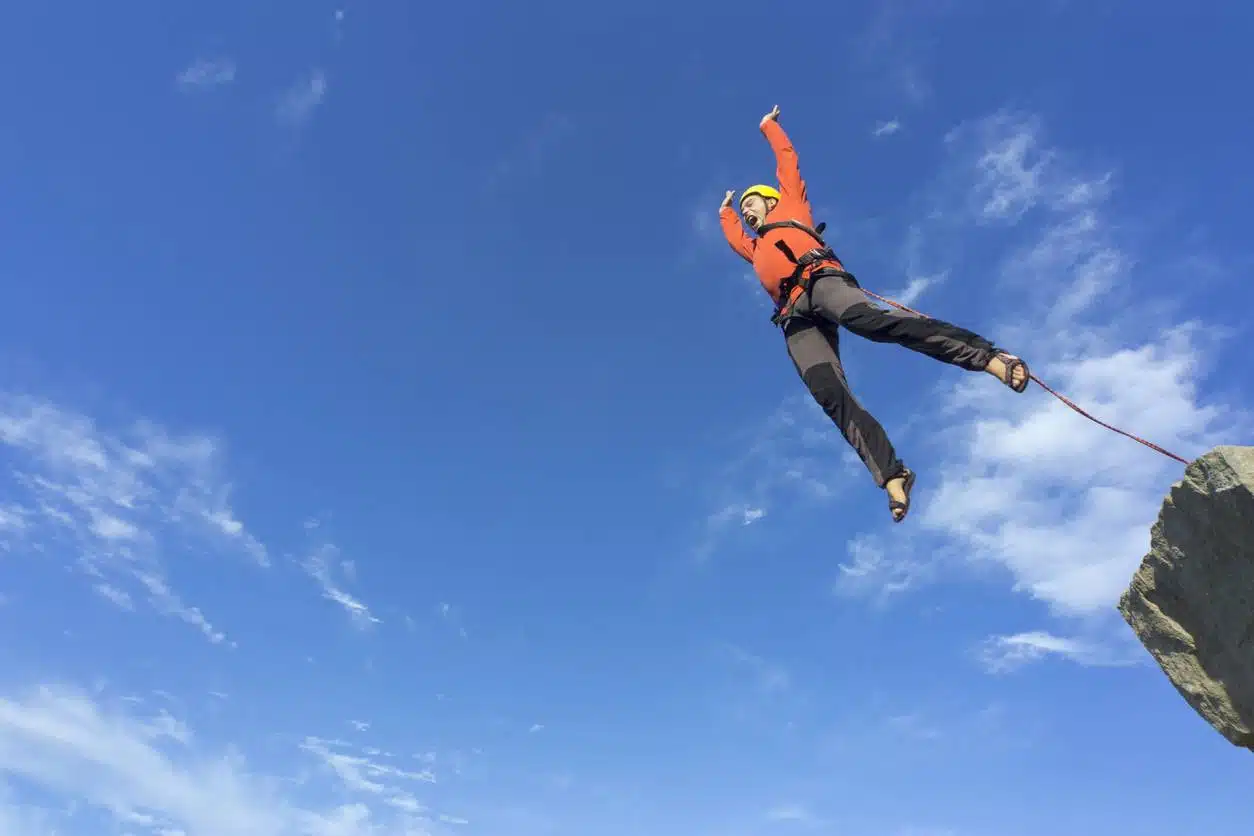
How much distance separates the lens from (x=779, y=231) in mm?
8438

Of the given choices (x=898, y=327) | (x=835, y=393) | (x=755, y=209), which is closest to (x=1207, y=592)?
(x=898, y=327)

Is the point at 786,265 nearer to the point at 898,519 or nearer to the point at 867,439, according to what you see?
the point at 867,439

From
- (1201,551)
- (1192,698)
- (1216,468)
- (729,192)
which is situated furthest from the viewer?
(729,192)

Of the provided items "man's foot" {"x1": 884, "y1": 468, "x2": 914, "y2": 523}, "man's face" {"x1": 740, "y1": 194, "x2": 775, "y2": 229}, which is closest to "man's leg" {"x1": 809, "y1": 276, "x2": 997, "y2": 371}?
"man's foot" {"x1": 884, "y1": 468, "x2": 914, "y2": 523}

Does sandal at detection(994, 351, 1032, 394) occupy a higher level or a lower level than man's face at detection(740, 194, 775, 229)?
lower

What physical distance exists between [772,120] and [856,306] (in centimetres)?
343

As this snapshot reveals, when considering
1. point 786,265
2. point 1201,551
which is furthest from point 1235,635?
point 786,265

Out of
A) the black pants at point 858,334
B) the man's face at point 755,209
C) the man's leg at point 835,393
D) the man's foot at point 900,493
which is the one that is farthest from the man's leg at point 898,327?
the man's face at point 755,209

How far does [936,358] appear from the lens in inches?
268

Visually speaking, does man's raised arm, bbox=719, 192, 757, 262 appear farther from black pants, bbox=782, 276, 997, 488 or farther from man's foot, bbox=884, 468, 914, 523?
man's foot, bbox=884, 468, 914, 523

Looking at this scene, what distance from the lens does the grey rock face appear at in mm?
5484

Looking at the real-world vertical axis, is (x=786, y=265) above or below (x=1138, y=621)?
above

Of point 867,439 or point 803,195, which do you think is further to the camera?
point 803,195

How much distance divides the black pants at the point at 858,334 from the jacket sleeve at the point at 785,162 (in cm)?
176
